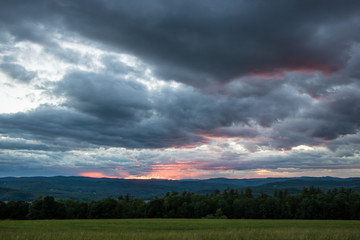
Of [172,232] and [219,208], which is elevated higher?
[172,232]

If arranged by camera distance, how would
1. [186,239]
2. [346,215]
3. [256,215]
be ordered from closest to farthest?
[186,239]
[346,215]
[256,215]

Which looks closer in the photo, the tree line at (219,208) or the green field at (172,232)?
the green field at (172,232)

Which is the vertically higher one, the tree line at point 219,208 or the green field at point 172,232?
the green field at point 172,232

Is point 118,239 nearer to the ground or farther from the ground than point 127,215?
farther from the ground

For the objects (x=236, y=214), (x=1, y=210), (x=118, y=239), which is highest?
(x=118, y=239)

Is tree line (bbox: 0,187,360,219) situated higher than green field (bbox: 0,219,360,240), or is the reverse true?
green field (bbox: 0,219,360,240)

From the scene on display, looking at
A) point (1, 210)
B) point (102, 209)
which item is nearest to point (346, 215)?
point (102, 209)

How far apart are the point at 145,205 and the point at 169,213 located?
32.9 ft

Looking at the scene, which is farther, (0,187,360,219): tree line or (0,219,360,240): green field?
(0,187,360,219): tree line

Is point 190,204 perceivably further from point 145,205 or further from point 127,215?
point 127,215

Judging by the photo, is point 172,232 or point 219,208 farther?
point 219,208

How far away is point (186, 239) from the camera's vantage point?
56.4 feet

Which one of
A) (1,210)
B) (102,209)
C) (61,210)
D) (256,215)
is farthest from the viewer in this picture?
(256,215)

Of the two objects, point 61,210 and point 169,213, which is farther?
point 169,213
